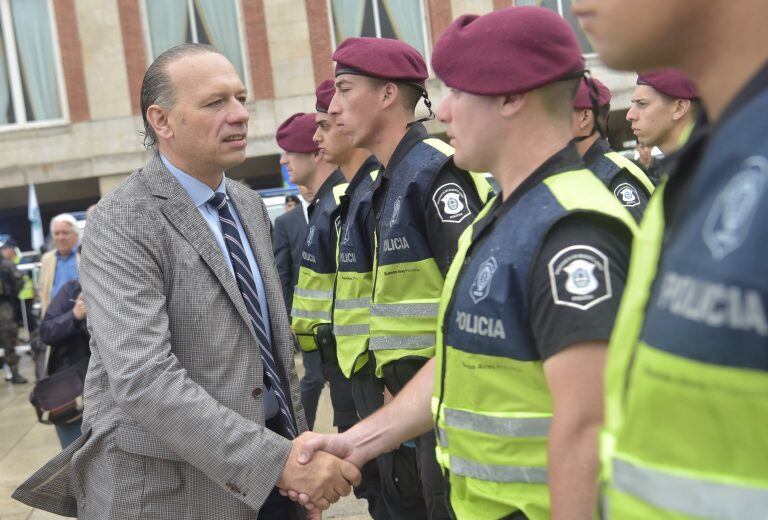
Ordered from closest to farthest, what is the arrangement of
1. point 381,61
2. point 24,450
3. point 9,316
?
point 381,61, point 24,450, point 9,316

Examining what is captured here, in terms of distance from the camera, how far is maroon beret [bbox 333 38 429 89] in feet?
13.5

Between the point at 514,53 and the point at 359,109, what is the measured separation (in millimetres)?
1984

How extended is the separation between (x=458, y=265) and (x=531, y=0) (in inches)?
863

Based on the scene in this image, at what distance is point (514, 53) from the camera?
7.25 ft

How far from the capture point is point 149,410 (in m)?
2.85

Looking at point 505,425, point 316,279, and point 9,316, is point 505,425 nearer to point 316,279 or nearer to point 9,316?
point 316,279

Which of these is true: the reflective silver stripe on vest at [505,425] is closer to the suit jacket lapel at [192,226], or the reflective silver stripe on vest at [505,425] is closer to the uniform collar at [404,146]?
the suit jacket lapel at [192,226]

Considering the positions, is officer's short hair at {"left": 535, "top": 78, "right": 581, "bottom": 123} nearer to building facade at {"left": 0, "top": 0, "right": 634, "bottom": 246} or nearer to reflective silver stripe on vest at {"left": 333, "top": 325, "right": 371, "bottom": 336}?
reflective silver stripe on vest at {"left": 333, "top": 325, "right": 371, "bottom": 336}

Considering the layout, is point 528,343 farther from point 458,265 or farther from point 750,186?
point 750,186

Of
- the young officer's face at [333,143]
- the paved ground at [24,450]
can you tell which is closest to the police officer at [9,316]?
the paved ground at [24,450]

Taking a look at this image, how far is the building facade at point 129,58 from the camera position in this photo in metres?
22.9

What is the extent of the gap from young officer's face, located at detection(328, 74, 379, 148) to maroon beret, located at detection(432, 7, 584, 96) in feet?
6.11

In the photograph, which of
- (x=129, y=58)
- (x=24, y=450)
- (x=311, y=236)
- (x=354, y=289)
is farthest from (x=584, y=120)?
(x=129, y=58)

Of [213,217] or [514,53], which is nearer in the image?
[514,53]
